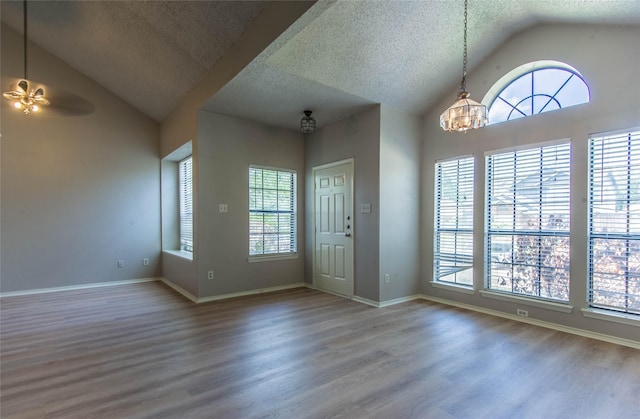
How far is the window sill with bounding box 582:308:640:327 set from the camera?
2.97 metres

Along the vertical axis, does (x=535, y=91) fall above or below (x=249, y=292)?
above

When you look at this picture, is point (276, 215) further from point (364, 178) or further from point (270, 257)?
point (364, 178)

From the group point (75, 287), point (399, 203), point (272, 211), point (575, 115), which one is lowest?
point (75, 287)

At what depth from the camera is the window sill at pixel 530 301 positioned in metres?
3.39

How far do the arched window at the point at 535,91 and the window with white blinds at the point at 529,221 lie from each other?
1.61 feet

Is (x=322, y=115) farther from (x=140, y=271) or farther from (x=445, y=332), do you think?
(x=140, y=271)

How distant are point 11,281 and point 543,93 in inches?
311

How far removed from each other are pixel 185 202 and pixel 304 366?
4500mm

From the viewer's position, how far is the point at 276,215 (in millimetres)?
5355

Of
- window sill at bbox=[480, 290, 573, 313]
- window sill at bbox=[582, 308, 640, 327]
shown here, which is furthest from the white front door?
window sill at bbox=[582, 308, 640, 327]

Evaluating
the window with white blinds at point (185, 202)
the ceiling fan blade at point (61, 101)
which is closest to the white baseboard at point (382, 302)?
the window with white blinds at point (185, 202)

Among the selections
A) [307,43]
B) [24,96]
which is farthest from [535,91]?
[24,96]

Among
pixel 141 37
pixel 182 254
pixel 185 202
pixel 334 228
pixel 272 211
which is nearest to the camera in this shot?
pixel 141 37

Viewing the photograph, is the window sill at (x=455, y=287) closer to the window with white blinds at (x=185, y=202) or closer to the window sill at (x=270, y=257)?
the window sill at (x=270, y=257)
